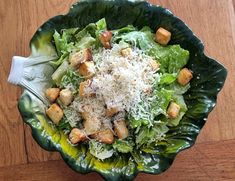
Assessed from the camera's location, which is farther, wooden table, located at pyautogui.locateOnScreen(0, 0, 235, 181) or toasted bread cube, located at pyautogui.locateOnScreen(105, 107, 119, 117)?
wooden table, located at pyautogui.locateOnScreen(0, 0, 235, 181)

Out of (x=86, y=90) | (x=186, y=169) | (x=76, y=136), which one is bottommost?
(x=186, y=169)

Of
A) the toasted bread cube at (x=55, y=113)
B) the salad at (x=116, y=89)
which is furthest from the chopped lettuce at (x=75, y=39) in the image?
the toasted bread cube at (x=55, y=113)

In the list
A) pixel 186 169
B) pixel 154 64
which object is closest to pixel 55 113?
pixel 154 64

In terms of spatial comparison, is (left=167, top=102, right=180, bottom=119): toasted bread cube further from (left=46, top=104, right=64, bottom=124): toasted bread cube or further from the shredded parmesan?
(left=46, top=104, right=64, bottom=124): toasted bread cube

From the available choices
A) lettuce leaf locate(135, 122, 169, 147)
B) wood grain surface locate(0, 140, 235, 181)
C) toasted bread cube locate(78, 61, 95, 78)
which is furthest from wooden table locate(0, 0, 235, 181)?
toasted bread cube locate(78, 61, 95, 78)

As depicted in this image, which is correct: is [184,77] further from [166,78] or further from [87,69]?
[87,69]

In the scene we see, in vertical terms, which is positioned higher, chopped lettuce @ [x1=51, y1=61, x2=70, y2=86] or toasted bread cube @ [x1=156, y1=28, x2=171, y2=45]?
toasted bread cube @ [x1=156, y1=28, x2=171, y2=45]

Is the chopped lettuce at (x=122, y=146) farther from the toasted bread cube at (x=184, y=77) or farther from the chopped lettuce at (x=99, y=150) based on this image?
the toasted bread cube at (x=184, y=77)
